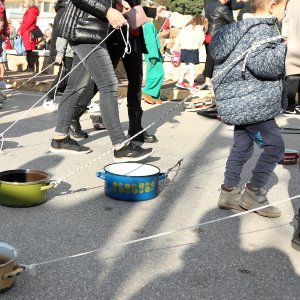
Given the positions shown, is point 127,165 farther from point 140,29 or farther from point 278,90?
point 140,29

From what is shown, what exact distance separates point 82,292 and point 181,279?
1.47ft

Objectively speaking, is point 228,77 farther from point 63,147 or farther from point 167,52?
point 167,52

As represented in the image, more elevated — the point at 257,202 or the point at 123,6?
the point at 123,6

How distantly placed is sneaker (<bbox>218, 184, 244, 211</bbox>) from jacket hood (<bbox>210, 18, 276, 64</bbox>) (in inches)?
32.2

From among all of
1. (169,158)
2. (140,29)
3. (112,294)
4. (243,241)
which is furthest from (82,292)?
(140,29)

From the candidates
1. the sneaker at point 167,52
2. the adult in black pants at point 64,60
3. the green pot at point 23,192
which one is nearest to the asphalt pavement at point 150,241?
the green pot at point 23,192

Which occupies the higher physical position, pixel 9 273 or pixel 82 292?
pixel 9 273

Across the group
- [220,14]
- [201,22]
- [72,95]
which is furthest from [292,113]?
[72,95]

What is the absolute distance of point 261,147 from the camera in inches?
122

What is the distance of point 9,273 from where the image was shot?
1988 millimetres

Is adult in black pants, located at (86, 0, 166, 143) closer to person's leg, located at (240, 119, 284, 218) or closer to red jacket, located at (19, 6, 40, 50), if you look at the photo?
person's leg, located at (240, 119, 284, 218)

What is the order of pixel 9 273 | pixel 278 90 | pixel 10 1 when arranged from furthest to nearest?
pixel 10 1, pixel 278 90, pixel 9 273

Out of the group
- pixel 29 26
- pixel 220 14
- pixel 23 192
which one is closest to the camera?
pixel 23 192

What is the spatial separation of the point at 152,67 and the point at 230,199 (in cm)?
479
